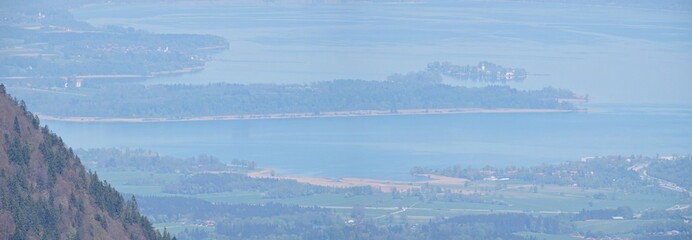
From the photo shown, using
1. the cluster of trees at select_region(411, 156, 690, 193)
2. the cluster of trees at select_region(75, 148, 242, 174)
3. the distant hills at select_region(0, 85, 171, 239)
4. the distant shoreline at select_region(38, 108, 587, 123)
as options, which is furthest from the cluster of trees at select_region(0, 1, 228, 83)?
the distant hills at select_region(0, 85, 171, 239)

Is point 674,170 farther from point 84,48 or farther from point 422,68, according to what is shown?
point 84,48

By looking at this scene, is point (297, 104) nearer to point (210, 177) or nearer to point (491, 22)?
point (210, 177)

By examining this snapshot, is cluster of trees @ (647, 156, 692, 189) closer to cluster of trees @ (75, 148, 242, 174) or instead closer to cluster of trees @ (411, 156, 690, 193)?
cluster of trees @ (411, 156, 690, 193)

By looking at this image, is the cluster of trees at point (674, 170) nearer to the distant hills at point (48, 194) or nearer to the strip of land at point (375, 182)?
the strip of land at point (375, 182)

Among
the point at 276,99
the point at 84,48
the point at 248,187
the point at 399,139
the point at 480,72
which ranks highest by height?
the point at 84,48

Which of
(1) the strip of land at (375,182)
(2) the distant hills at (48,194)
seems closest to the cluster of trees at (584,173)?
(1) the strip of land at (375,182)

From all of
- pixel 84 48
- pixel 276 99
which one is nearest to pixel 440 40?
pixel 84 48

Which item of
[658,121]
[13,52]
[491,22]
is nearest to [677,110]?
[658,121]
